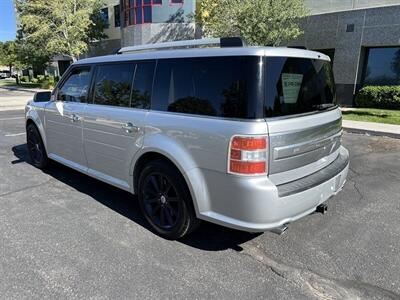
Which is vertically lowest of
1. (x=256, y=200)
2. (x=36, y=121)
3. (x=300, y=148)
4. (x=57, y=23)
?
(x=256, y=200)

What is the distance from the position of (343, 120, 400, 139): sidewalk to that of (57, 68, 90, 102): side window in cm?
795

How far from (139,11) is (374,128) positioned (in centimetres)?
1906

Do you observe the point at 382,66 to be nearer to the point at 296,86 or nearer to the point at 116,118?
the point at 296,86

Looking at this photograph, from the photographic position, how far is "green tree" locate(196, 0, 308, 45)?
13.3 meters

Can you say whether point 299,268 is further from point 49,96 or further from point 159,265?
point 49,96

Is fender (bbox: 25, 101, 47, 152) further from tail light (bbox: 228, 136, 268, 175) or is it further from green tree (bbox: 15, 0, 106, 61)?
green tree (bbox: 15, 0, 106, 61)

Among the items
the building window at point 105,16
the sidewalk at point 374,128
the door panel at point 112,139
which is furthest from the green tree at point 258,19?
the building window at point 105,16

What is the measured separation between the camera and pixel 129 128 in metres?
3.66

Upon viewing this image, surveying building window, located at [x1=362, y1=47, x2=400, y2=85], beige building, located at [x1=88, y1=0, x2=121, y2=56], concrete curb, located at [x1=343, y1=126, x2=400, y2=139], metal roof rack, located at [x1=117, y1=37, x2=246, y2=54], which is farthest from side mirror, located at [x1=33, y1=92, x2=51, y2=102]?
beige building, located at [x1=88, y1=0, x2=121, y2=56]

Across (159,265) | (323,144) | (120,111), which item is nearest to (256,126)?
(323,144)

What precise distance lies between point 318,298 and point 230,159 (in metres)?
1.26

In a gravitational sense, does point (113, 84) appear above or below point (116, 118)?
above

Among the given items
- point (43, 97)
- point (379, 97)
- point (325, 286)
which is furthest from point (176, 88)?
point (379, 97)

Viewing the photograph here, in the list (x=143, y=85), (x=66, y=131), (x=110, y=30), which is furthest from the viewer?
(x=110, y=30)
